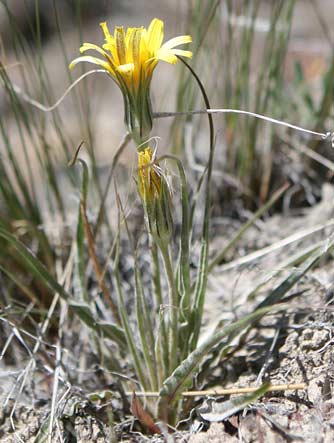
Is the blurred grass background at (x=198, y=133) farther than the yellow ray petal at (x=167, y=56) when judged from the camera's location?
Yes

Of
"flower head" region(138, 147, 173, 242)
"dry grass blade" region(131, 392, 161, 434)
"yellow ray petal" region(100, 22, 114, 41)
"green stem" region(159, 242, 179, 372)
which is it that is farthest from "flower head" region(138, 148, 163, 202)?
"dry grass blade" region(131, 392, 161, 434)

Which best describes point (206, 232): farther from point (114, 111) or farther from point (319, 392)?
point (114, 111)

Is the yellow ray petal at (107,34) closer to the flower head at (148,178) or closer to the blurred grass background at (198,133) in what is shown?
the flower head at (148,178)

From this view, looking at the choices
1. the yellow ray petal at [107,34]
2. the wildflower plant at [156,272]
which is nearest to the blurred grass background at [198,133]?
the wildflower plant at [156,272]

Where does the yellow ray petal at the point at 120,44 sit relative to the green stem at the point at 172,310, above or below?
above

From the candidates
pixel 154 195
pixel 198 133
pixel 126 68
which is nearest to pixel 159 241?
pixel 154 195

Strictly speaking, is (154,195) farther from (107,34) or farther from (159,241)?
(107,34)

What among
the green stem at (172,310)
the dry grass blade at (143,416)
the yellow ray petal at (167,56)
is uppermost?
the yellow ray petal at (167,56)

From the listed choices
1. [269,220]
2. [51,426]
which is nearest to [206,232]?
[51,426]
